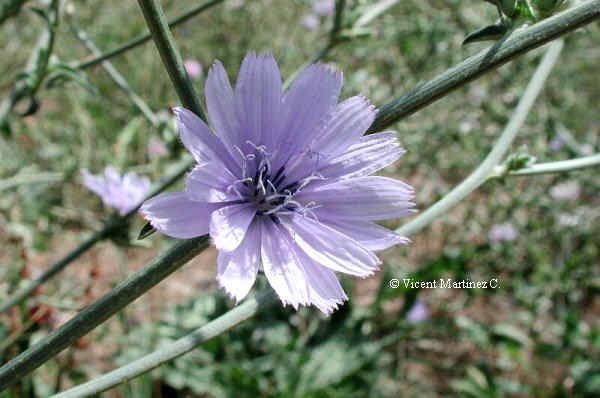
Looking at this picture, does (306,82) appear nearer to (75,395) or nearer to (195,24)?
(75,395)

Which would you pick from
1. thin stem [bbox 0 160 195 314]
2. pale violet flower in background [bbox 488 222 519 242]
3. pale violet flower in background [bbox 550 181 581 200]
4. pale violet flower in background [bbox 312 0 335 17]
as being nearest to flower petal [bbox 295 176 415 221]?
thin stem [bbox 0 160 195 314]

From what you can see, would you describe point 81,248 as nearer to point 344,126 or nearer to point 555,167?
point 344,126

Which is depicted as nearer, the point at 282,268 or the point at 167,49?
the point at 167,49

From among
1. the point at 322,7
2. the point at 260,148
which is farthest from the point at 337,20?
the point at 322,7

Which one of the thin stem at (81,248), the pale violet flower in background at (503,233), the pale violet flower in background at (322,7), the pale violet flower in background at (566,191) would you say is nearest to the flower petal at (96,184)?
the thin stem at (81,248)

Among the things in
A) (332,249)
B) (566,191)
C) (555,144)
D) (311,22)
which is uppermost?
(332,249)

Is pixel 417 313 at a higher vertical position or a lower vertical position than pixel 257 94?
lower

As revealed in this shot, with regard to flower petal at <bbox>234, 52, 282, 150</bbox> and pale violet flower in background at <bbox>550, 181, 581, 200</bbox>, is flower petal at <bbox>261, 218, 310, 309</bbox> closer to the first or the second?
flower petal at <bbox>234, 52, 282, 150</bbox>

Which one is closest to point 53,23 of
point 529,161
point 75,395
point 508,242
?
point 75,395
